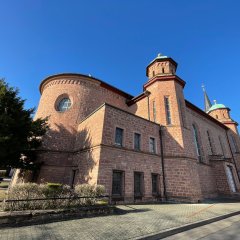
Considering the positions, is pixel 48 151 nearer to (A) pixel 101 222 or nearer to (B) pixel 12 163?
(B) pixel 12 163

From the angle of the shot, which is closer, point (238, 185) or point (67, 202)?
point (67, 202)

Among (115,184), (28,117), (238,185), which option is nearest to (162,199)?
(115,184)

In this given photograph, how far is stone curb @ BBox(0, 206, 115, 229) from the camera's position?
569cm

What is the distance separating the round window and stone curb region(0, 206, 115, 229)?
12.1 metres

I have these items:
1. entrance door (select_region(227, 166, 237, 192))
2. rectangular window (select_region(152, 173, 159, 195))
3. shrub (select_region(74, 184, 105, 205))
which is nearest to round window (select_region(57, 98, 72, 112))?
shrub (select_region(74, 184, 105, 205))

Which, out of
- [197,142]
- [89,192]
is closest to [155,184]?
[89,192]

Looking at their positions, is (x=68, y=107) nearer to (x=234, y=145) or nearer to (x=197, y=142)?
(x=197, y=142)

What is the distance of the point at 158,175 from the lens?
14.1 metres

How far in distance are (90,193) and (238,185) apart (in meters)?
21.6

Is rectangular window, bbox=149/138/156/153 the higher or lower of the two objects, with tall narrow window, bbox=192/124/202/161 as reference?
lower

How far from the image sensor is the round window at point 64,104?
17.6 meters

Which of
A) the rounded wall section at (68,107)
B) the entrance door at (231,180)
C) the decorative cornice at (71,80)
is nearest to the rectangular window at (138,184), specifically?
the rounded wall section at (68,107)

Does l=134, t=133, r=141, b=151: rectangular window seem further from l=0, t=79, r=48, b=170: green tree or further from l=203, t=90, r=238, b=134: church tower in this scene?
l=203, t=90, r=238, b=134: church tower

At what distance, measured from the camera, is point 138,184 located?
12688 mm
